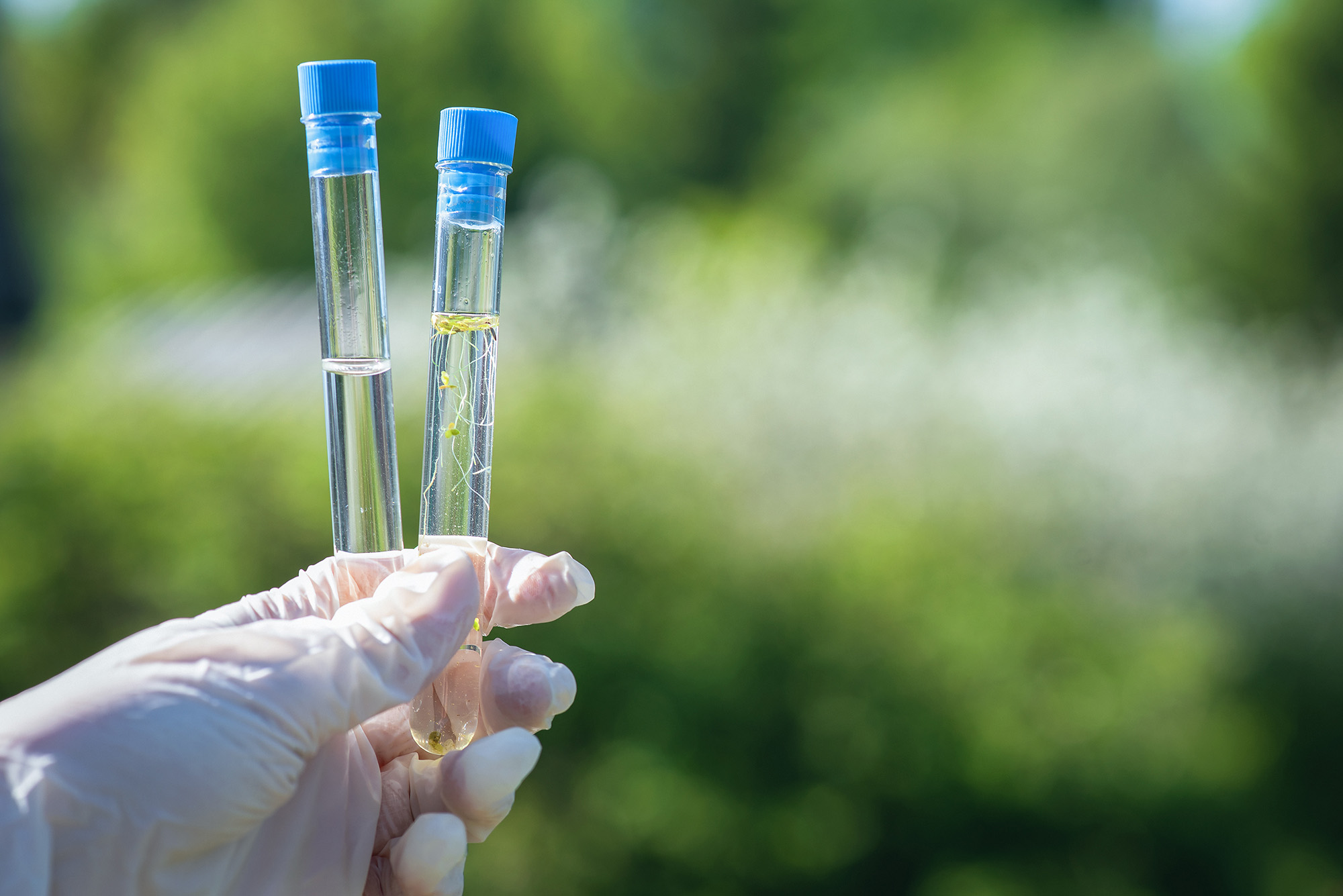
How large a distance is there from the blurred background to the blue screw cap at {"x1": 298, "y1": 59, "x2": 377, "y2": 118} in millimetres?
2278

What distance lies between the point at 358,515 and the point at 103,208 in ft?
36.4

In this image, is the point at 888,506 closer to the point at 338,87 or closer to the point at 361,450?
the point at 361,450

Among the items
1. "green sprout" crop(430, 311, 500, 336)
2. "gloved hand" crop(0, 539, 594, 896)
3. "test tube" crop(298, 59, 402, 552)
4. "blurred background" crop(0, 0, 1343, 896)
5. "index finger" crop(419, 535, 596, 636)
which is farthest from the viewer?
"blurred background" crop(0, 0, 1343, 896)

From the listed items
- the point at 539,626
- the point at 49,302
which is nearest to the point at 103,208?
the point at 49,302

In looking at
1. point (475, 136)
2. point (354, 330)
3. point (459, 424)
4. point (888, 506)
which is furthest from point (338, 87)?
point (888, 506)

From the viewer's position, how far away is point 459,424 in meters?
1.17

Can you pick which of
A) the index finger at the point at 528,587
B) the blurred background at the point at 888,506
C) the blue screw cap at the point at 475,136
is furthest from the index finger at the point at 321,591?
the blurred background at the point at 888,506

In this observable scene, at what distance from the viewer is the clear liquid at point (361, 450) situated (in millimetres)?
1112

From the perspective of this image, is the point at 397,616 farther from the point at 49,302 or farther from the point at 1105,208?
the point at 49,302

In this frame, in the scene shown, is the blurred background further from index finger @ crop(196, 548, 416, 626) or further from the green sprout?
the green sprout

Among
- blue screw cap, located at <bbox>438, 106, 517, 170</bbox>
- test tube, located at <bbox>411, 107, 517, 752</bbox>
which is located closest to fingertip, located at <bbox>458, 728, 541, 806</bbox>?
test tube, located at <bbox>411, 107, 517, 752</bbox>

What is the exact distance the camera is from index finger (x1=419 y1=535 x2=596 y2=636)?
1252 millimetres

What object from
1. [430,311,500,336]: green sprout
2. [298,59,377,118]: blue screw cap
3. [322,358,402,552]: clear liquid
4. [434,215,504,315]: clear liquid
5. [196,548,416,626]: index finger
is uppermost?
[298,59,377,118]: blue screw cap

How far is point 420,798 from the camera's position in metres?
1.21
